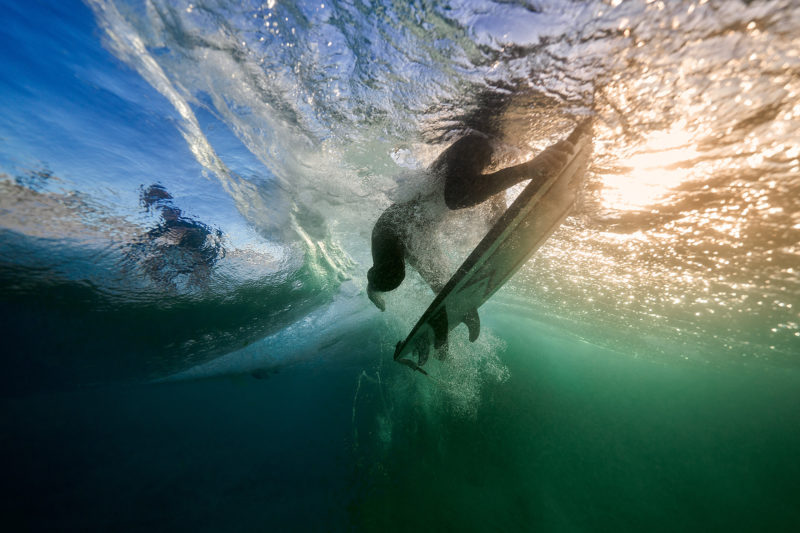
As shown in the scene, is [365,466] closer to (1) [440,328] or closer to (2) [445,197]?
(1) [440,328]

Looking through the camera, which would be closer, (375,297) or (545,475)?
(375,297)

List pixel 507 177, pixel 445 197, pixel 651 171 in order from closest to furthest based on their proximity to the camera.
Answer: pixel 507 177 → pixel 445 197 → pixel 651 171

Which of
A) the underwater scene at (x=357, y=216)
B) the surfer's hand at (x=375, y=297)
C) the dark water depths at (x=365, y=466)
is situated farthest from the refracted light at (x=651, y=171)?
the dark water depths at (x=365, y=466)

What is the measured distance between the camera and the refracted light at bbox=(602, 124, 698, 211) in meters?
3.90

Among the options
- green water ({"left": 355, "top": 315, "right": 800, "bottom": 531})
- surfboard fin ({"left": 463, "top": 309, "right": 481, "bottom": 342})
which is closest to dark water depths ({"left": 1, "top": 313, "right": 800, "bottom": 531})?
green water ({"left": 355, "top": 315, "right": 800, "bottom": 531})

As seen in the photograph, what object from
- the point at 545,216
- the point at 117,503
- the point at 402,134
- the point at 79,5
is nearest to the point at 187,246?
the point at 79,5

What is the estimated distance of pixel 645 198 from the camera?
5.30 m

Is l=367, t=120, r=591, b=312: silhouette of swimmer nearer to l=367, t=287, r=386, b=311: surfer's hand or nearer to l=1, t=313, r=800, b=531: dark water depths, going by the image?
l=367, t=287, r=386, b=311: surfer's hand

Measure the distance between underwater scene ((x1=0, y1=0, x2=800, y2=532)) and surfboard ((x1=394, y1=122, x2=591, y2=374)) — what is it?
788 mm

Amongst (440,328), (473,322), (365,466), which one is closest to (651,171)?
(473,322)

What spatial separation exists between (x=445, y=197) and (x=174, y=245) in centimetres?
666

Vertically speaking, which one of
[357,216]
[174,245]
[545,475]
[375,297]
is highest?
[357,216]

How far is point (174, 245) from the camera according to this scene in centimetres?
649

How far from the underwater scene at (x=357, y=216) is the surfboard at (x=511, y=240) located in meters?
0.79
